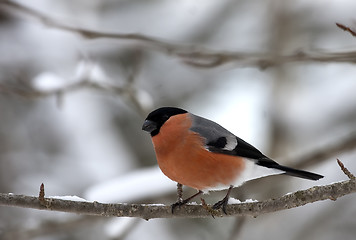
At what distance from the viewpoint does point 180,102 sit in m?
8.57

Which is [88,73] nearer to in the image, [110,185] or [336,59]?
[110,185]

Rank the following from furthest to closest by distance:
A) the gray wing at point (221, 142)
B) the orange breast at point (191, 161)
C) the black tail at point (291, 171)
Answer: the gray wing at point (221, 142) → the black tail at point (291, 171) → the orange breast at point (191, 161)

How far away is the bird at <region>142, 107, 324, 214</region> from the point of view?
320 centimetres

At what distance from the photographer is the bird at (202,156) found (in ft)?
10.5

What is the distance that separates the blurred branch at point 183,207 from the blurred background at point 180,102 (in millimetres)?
3747

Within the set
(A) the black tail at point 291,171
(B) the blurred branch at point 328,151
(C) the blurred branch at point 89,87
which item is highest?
(C) the blurred branch at point 89,87

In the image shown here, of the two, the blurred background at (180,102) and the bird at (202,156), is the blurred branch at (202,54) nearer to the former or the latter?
the bird at (202,156)

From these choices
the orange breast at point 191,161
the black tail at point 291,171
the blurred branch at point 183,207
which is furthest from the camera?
the black tail at point 291,171

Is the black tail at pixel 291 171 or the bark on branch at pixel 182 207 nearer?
the bark on branch at pixel 182 207

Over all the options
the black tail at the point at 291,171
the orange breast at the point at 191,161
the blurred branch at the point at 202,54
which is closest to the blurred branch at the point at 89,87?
the blurred branch at the point at 202,54

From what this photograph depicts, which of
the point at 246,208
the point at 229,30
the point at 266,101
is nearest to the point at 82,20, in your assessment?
the point at 229,30

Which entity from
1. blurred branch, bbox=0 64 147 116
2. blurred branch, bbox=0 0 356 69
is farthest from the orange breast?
blurred branch, bbox=0 64 147 116

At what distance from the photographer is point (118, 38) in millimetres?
4199

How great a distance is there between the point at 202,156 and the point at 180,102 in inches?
210
